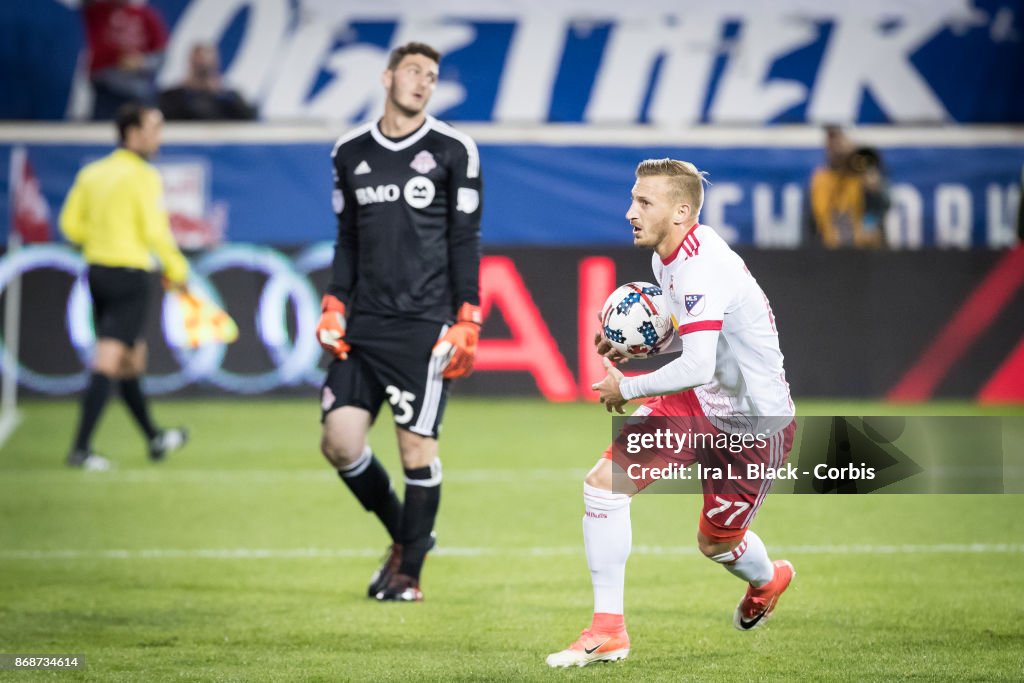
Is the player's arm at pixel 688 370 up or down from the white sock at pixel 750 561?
up

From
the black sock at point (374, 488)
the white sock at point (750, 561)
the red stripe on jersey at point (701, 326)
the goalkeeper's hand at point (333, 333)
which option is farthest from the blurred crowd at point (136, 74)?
the red stripe on jersey at point (701, 326)

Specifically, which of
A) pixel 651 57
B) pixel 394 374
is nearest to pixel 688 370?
pixel 394 374

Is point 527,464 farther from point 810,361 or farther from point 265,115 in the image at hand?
point 265,115

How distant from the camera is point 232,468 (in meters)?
10.8

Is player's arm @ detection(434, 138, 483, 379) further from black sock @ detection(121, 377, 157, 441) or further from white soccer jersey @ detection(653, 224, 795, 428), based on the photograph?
black sock @ detection(121, 377, 157, 441)

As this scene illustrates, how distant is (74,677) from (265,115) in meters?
14.0

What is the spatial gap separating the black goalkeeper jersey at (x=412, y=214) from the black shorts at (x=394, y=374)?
3.3 inches

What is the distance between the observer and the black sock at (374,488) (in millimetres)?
6664

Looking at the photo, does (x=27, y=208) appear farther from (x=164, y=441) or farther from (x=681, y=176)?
(x=681, y=176)

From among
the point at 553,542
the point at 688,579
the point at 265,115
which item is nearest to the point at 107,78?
the point at 265,115

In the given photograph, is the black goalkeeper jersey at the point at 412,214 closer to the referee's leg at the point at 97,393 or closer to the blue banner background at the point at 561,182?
the referee's leg at the point at 97,393

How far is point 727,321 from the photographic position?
5422 mm

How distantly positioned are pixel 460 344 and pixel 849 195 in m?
10.2

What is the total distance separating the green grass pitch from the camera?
5410 millimetres
